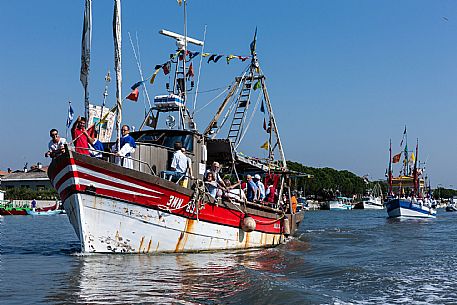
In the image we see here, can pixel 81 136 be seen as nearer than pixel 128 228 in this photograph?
Yes

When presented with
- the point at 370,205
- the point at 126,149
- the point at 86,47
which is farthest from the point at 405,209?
the point at 370,205

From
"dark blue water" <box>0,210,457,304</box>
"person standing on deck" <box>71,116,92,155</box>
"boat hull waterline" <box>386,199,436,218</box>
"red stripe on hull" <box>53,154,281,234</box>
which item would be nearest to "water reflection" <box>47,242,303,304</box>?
"dark blue water" <box>0,210,457,304</box>

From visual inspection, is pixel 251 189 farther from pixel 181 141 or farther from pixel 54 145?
pixel 54 145

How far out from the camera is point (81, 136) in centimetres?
1309

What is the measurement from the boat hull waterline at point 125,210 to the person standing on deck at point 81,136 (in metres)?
0.62

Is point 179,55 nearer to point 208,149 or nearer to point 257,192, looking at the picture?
point 208,149

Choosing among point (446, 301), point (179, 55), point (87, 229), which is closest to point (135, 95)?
point (179, 55)

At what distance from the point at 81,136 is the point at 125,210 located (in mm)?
2027

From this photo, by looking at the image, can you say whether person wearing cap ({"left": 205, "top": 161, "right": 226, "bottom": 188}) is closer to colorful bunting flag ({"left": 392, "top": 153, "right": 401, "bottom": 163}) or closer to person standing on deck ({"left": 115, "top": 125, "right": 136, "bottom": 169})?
person standing on deck ({"left": 115, "top": 125, "right": 136, "bottom": 169})

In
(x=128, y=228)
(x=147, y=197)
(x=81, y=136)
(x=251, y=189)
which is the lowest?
(x=128, y=228)

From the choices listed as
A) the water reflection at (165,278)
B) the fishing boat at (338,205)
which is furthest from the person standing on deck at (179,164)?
the fishing boat at (338,205)

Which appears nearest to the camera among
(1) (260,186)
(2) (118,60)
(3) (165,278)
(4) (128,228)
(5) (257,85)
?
(3) (165,278)

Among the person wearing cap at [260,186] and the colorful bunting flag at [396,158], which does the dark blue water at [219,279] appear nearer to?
the person wearing cap at [260,186]

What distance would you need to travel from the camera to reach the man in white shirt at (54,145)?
12.9 m
